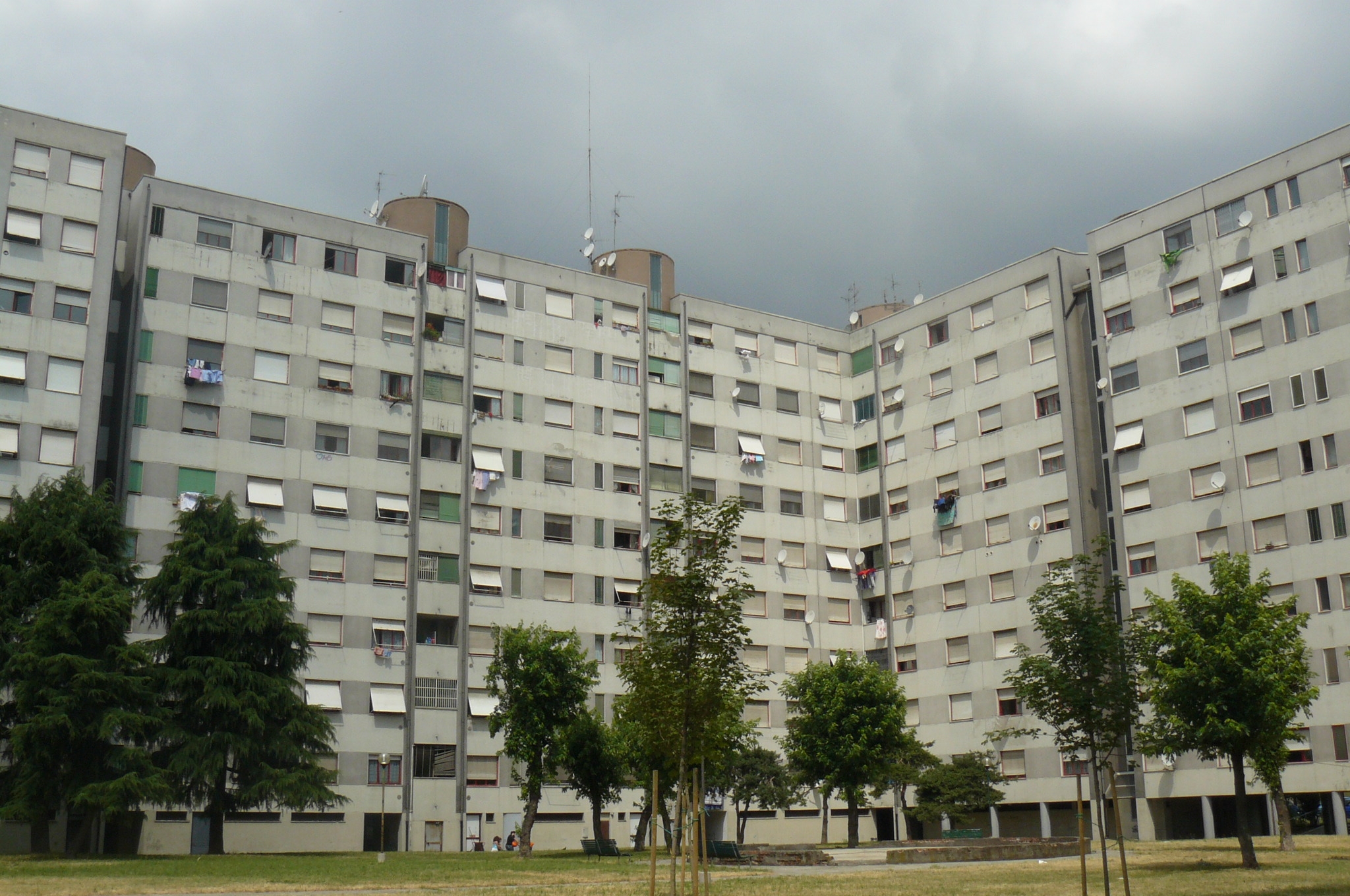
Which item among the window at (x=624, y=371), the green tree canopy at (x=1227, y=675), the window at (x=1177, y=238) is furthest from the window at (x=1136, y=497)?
the green tree canopy at (x=1227, y=675)

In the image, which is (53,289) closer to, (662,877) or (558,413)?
(558,413)

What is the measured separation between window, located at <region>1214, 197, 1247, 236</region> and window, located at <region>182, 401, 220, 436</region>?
48.5m

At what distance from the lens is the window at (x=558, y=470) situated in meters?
71.7

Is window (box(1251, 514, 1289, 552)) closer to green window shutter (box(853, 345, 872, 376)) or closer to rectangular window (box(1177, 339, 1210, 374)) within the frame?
rectangular window (box(1177, 339, 1210, 374))

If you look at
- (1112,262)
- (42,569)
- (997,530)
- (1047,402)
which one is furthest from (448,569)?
(1112,262)

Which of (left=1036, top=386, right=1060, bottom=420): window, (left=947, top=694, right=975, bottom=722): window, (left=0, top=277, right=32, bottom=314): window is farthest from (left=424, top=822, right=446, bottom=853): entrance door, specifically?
(left=1036, top=386, right=1060, bottom=420): window

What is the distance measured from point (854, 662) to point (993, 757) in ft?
40.8

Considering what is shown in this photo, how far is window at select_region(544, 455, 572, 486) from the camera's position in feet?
235

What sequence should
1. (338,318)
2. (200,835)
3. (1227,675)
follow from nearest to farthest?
(1227,675) → (200,835) → (338,318)

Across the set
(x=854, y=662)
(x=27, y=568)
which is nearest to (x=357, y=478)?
(x=27, y=568)

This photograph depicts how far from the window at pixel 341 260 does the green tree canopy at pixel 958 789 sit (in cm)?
3845

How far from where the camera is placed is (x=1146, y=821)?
6284 cm

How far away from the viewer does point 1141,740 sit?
1449 inches

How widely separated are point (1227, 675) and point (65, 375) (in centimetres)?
4874
